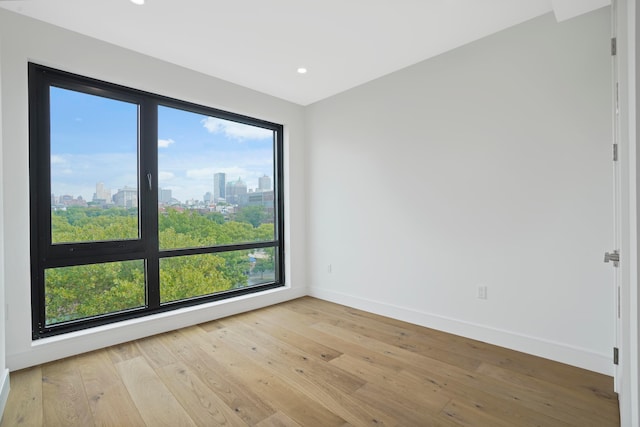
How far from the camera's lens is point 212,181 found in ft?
11.9

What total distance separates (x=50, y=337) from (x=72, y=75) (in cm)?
217

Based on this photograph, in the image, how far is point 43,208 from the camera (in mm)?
2482

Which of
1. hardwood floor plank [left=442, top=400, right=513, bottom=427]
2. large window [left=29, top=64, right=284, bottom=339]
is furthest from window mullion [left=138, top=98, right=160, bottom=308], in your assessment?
hardwood floor plank [left=442, top=400, right=513, bottom=427]

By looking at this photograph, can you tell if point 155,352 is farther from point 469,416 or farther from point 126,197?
point 469,416

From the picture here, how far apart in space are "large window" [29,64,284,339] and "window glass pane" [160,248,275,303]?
0.01m

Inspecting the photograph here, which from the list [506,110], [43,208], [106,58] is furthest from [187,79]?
[506,110]

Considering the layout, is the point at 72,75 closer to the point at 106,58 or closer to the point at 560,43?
the point at 106,58

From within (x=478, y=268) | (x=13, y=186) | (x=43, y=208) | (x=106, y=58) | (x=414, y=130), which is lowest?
(x=478, y=268)

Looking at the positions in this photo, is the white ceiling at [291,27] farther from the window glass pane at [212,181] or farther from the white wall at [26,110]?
the window glass pane at [212,181]

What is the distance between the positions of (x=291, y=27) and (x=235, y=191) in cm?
199

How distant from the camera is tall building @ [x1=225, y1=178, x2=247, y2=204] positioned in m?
3.77

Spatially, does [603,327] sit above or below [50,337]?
above

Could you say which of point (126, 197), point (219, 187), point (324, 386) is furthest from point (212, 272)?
point (324, 386)

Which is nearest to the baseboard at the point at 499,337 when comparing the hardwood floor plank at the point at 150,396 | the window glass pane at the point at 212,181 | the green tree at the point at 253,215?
the green tree at the point at 253,215
